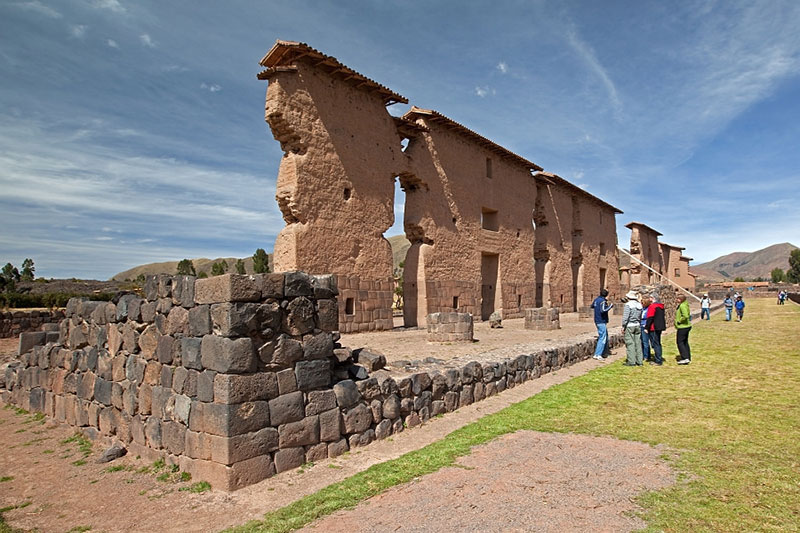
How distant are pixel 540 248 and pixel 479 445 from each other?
80.7 ft

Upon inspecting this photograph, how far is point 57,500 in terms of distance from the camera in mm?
5480

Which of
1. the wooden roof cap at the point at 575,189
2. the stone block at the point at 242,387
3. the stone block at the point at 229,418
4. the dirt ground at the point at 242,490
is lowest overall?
the dirt ground at the point at 242,490

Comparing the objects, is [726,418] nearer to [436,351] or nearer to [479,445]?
[479,445]

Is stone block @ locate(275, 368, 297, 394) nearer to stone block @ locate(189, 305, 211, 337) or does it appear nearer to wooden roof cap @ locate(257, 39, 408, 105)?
stone block @ locate(189, 305, 211, 337)

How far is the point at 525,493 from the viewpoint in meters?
4.54

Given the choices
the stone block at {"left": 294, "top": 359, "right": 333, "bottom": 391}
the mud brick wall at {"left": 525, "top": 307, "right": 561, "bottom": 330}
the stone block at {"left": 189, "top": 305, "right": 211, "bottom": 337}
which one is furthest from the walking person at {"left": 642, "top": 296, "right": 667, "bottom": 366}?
the stone block at {"left": 189, "top": 305, "right": 211, "bottom": 337}

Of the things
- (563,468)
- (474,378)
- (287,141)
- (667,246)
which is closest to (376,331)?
(287,141)

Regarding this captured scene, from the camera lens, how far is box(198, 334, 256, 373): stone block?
5.23 m

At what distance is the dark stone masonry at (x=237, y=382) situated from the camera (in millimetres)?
5289

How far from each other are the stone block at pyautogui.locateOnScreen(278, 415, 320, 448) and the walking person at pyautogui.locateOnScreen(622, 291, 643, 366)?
8.50m

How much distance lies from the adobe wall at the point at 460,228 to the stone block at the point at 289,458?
13.8 metres

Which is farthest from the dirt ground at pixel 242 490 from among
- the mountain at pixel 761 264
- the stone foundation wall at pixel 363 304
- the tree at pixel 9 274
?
the mountain at pixel 761 264

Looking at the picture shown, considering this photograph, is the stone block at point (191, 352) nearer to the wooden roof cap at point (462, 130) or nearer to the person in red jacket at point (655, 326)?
the person in red jacket at point (655, 326)

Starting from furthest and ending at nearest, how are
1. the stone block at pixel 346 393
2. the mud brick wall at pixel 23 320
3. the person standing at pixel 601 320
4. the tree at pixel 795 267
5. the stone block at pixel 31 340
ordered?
1. the tree at pixel 795 267
2. the mud brick wall at pixel 23 320
3. the person standing at pixel 601 320
4. the stone block at pixel 31 340
5. the stone block at pixel 346 393
